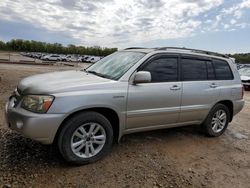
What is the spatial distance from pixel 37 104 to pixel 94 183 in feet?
4.14

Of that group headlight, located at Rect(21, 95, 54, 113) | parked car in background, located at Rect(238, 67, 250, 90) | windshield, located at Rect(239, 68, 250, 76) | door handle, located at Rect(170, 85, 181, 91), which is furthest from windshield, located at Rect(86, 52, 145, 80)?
windshield, located at Rect(239, 68, 250, 76)

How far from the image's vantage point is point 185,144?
16.1 ft

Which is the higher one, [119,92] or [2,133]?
[119,92]

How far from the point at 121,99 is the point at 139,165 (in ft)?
3.39

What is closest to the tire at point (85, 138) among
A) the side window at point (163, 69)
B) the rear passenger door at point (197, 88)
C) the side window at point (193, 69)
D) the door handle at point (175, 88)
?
the side window at point (163, 69)

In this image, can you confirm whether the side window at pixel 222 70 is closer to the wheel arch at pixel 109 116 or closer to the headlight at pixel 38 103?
the wheel arch at pixel 109 116

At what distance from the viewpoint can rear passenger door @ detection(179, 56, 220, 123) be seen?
4742 mm

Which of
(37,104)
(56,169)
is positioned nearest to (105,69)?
(37,104)

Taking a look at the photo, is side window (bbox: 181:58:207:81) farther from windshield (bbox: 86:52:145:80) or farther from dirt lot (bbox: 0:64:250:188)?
dirt lot (bbox: 0:64:250:188)

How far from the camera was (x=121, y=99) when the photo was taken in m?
3.90

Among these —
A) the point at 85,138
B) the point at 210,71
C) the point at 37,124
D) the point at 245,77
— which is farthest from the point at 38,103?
the point at 245,77

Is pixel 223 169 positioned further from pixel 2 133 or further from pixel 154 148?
pixel 2 133

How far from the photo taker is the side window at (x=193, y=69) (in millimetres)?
4786

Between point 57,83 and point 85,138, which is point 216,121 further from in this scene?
point 57,83
